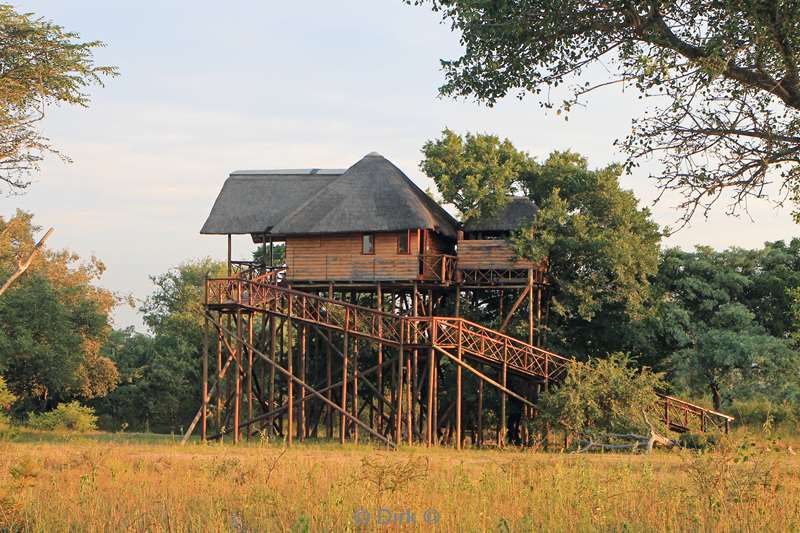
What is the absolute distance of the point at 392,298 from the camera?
3869 centimetres

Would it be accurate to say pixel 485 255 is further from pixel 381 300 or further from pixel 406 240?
pixel 381 300

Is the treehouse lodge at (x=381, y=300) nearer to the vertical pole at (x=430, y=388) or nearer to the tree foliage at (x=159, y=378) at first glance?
the vertical pole at (x=430, y=388)

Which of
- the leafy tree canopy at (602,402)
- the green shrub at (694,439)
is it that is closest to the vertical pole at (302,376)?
the leafy tree canopy at (602,402)

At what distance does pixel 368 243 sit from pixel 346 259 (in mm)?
878

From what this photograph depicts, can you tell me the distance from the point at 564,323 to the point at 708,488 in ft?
77.1

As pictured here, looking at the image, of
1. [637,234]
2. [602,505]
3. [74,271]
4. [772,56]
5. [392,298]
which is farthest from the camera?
[74,271]

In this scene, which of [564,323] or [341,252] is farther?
[564,323]

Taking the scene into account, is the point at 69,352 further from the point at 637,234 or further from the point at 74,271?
the point at 637,234

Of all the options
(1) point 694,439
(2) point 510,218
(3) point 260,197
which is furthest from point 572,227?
(3) point 260,197

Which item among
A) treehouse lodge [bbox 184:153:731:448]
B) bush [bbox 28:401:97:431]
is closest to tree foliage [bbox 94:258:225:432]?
bush [bbox 28:401:97:431]

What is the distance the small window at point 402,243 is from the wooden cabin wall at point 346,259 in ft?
0.39

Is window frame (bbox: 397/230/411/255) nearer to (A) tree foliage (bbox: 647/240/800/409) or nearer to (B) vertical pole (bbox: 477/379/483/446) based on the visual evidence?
(B) vertical pole (bbox: 477/379/483/446)

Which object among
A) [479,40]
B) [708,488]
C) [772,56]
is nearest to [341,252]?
[479,40]

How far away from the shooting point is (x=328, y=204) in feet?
114
